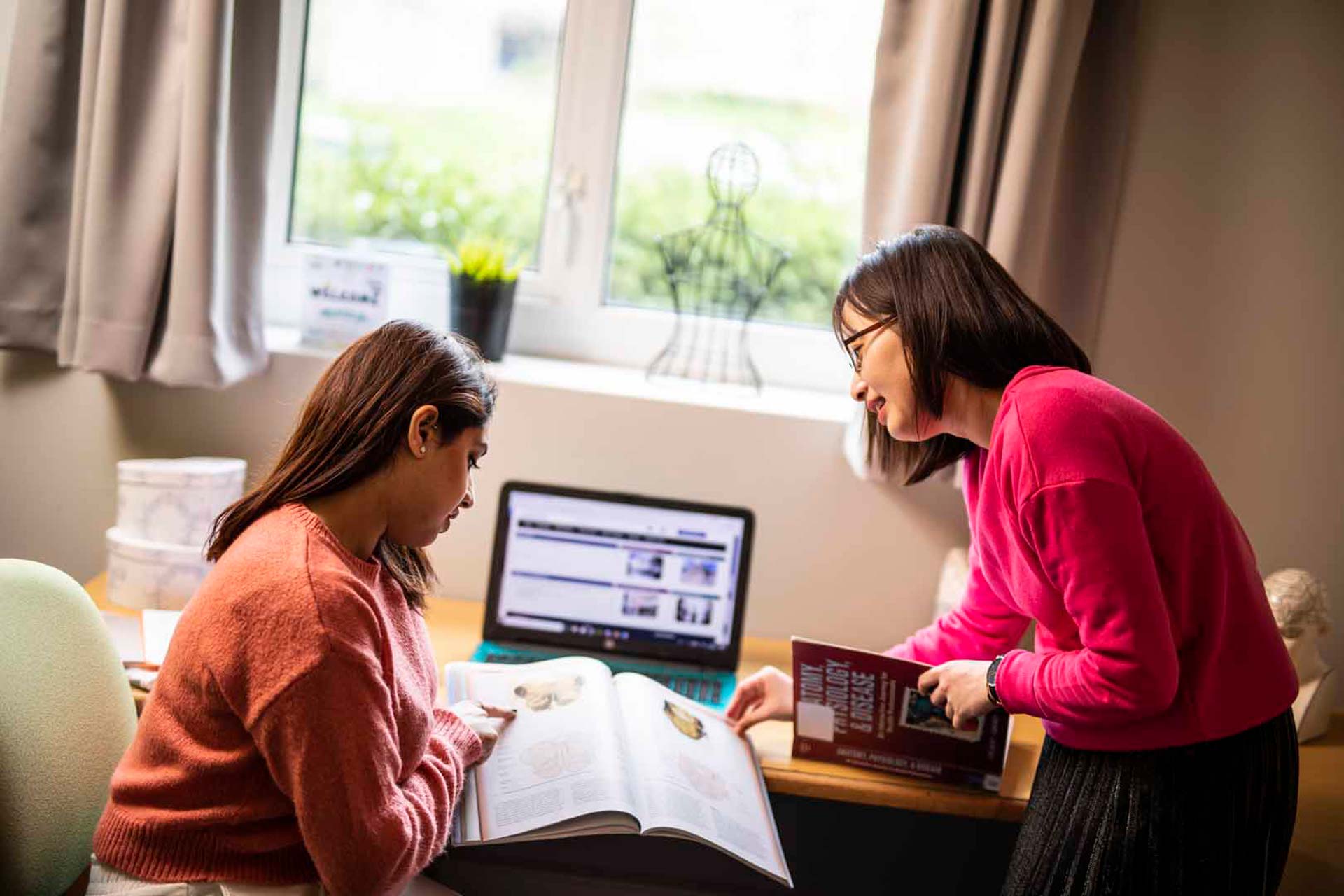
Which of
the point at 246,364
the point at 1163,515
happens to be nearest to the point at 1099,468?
the point at 1163,515

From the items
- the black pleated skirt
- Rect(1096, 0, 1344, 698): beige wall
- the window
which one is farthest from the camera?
the window

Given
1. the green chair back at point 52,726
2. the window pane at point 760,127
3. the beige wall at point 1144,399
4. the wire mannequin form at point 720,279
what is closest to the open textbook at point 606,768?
the green chair back at point 52,726

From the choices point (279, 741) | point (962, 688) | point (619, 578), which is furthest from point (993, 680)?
point (279, 741)

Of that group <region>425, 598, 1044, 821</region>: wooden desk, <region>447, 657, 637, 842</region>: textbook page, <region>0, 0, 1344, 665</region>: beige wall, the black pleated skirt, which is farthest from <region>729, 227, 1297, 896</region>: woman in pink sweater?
<region>0, 0, 1344, 665</region>: beige wall

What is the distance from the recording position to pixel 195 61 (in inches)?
70.6

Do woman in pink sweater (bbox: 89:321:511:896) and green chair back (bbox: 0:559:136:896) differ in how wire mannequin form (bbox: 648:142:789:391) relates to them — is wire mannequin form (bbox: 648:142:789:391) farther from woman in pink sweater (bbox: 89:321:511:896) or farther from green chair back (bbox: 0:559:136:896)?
green chair back (bbox: 0:559:136:896)

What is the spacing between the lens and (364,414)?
3.78ft

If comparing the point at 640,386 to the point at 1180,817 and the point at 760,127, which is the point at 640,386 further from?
the point at 1180,817

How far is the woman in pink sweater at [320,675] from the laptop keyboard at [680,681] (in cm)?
51

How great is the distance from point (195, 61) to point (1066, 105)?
132 centimetres

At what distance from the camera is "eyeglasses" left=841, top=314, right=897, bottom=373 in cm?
130

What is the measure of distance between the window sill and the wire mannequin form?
0.15 ft

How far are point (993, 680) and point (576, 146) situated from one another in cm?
130

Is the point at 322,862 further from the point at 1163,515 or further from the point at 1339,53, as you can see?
the point at 1339,53
